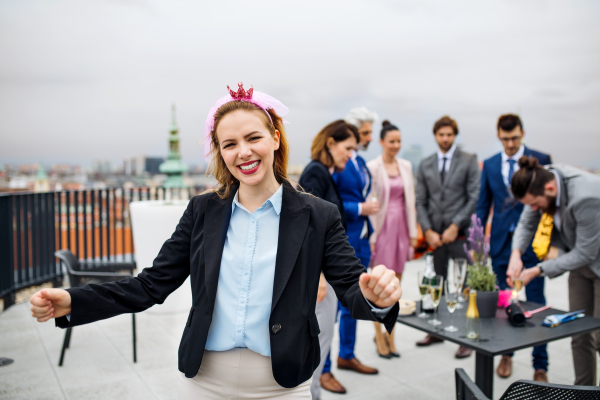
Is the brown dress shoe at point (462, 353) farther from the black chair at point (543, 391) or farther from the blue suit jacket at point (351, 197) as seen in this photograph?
the black chair at point (543, 391)

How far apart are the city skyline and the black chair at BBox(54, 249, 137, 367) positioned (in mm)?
2402

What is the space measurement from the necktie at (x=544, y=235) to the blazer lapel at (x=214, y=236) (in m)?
2.10

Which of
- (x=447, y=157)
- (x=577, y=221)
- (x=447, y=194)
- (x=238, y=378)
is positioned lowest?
(x=238, y=378)

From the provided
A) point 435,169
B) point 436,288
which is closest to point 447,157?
point 435,169

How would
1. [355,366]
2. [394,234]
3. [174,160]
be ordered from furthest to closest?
1. [174,160]
2. [394,234]
3. [355,366]

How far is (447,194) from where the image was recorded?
12.3 ft

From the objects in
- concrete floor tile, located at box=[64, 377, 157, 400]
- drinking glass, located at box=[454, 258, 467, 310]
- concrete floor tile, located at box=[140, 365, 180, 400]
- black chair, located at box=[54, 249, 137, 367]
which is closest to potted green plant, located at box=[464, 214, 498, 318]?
drinking glass, located at box=[454, 258, 467, 310]

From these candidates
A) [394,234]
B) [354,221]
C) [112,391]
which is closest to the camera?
[112,391]

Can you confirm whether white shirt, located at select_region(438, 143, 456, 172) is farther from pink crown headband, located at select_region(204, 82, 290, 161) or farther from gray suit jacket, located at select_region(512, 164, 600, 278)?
pink crown headband, located at select_region(204, 82, 290, 161)

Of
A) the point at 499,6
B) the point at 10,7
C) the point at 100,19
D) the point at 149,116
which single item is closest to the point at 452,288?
the point at 499,6

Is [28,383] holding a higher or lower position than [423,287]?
lower

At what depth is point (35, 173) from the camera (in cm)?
1080

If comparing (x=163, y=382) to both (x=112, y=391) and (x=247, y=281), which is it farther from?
(x=247, y=281)

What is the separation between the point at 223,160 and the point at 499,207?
2.75 meters
